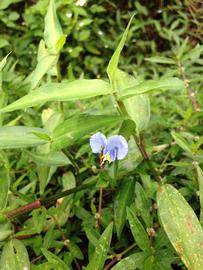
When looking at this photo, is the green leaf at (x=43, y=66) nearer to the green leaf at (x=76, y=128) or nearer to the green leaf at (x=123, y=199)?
the green leaf at (x=76, y=128)

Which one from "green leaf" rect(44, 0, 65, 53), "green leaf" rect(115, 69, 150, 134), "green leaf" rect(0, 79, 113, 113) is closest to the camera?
"green leaf" rect(0, 79, 113, 113)

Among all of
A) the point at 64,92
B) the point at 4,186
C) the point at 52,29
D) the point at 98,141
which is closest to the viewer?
the point at 64,92

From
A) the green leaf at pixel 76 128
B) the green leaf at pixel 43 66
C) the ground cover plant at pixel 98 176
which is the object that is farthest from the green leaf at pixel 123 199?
the green leaf at pixel 43 66

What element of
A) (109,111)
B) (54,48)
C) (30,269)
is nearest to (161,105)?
(109,111)

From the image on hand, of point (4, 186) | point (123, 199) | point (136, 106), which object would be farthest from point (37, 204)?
point (136, 106)

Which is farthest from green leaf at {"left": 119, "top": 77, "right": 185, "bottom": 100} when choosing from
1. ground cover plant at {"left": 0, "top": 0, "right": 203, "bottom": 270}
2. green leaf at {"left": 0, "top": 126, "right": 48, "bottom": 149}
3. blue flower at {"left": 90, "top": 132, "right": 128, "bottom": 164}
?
green leaf at {"left": 0, "top": 126, "right": 48, "bottom": 149}

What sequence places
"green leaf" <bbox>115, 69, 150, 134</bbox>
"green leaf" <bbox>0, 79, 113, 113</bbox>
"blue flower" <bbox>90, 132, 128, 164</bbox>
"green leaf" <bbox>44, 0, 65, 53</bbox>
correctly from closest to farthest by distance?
"green leaf" <bbox>0, 79, 113, 113</bbox>, "blue flower" <bbox>90, 132, 128, 164</bbox>, "green leaf" <bbox>115, 69, 150, 134</bbox>, "green leaf" <bbox>44, 0, 65, 53</bbox>

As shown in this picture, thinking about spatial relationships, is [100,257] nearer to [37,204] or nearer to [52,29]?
[37,204]

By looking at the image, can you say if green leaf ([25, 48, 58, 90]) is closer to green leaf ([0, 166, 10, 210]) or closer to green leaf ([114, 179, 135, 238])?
green leaf ([0, 166, 10, 210])
